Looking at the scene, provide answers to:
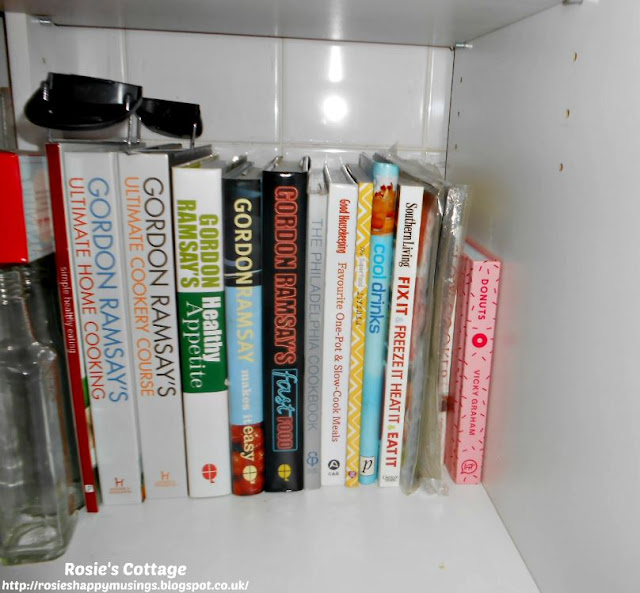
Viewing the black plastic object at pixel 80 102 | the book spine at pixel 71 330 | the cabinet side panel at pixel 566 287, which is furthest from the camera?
the black plastic object at pixel 80 102

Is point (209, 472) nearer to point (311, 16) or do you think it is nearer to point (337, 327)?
point (337, 327)

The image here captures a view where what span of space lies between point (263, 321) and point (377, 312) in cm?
11

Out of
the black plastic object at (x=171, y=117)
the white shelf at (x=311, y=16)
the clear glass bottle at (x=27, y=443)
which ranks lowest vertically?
the clear glass bottle at (x=27, y=443)

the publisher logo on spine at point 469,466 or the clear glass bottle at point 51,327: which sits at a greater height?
the clear glass bottle at point 51,327

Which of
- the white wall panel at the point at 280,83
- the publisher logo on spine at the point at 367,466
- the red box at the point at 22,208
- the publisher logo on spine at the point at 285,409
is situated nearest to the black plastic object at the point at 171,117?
the white wall panel at the point at 280,83

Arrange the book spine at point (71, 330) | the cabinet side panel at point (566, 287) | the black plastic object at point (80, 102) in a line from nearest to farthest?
the cabinet side panel at point (566, 287) < the book spine at point (71, 330) < the black plastic object at point (80, 102)

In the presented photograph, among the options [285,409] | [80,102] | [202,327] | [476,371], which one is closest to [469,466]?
[476,371]

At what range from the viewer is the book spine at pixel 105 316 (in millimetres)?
490

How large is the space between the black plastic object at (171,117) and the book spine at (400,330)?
0.30 metres

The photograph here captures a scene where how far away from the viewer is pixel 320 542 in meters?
0.53

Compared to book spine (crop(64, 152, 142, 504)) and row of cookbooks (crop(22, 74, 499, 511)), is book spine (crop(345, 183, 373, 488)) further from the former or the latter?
book spine (crop(64, 152, 142, 504))

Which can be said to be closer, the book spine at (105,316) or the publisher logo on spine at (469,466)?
the book spine at (105,316)

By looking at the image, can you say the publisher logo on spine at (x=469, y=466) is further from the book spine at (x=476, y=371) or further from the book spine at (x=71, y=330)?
the book spine at (x=71, y=330)

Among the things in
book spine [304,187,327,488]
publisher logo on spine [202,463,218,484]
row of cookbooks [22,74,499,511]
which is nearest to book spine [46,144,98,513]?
row of cookbooks [22,74,499,511]
